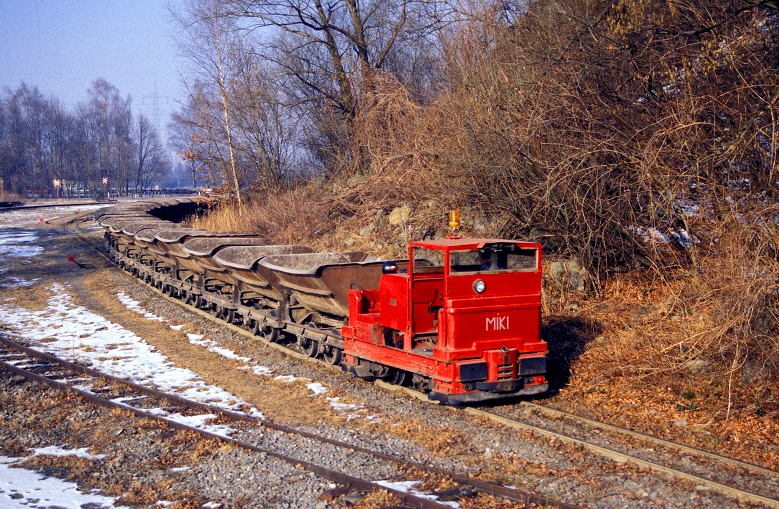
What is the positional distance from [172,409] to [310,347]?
3175mm

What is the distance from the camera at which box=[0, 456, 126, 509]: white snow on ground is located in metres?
5.03

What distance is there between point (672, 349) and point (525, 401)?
2.31m

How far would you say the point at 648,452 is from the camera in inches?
244

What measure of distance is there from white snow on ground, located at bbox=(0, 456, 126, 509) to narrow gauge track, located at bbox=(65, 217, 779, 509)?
399 cm

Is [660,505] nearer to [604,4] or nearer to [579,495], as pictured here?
[579,495]

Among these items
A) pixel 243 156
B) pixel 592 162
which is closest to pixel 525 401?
pixel 592 162

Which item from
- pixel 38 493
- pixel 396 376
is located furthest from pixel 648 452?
pixel 38 493

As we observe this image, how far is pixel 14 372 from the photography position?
9.20 m

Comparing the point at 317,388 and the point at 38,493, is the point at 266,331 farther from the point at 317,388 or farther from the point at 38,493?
the point at 38,493

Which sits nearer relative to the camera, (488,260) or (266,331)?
(488,260)

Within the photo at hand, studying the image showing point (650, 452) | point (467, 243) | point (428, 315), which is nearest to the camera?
point (650, 452)

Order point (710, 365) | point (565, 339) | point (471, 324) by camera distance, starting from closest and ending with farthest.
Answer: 1. point (471, 324)
2. point (710, 365)
3. point (565, 339)

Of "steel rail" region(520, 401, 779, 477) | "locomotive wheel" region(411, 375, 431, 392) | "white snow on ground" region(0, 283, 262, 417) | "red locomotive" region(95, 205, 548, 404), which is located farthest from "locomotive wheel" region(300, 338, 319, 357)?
"steel rail" region(520, 401, 779, 477)

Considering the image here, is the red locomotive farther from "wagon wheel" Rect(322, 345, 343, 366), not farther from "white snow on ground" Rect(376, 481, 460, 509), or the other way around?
"white snow on ground" Rect(376, 481, 460, 509)
